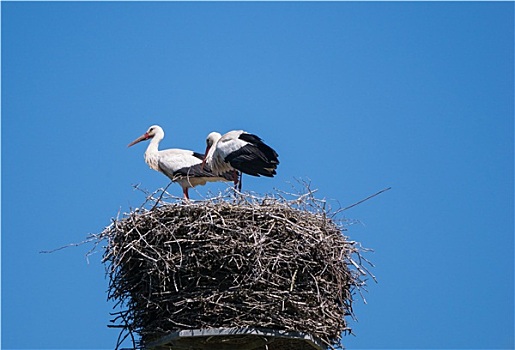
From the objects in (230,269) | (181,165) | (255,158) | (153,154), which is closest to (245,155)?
(255,158)

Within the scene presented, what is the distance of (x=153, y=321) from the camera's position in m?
9.19

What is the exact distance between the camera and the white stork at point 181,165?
13625 mm

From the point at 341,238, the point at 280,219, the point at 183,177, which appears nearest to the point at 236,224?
the point at 280,219

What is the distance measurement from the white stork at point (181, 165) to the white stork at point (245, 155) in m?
0.45

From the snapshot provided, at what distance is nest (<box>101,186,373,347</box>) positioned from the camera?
8.98 meters

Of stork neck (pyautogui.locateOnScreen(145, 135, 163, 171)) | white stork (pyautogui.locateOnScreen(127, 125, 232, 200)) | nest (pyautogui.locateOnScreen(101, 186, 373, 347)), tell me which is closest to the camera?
nest (pyautogui.locateOnScreen(101, 186, 373, 347))

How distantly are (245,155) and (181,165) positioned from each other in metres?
1.28

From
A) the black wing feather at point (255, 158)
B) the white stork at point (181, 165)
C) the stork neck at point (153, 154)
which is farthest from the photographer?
the stork neck at point (153, 154)

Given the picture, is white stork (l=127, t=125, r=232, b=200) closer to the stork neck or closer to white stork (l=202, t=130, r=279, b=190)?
the stork neck

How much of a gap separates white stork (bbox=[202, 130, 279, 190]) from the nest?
310 cm

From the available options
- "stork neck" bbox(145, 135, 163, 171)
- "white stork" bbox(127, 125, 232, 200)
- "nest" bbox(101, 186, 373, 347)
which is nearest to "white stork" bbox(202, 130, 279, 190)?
"white stork" bbox(127, 125, 232, 200)

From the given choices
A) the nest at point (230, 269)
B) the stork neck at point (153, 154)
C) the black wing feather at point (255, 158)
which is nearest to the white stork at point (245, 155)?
the black wing feather at point (255, 158)

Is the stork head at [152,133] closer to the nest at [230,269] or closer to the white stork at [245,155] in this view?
the white stork at [245,155]

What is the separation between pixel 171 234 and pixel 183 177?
4.18 meters
